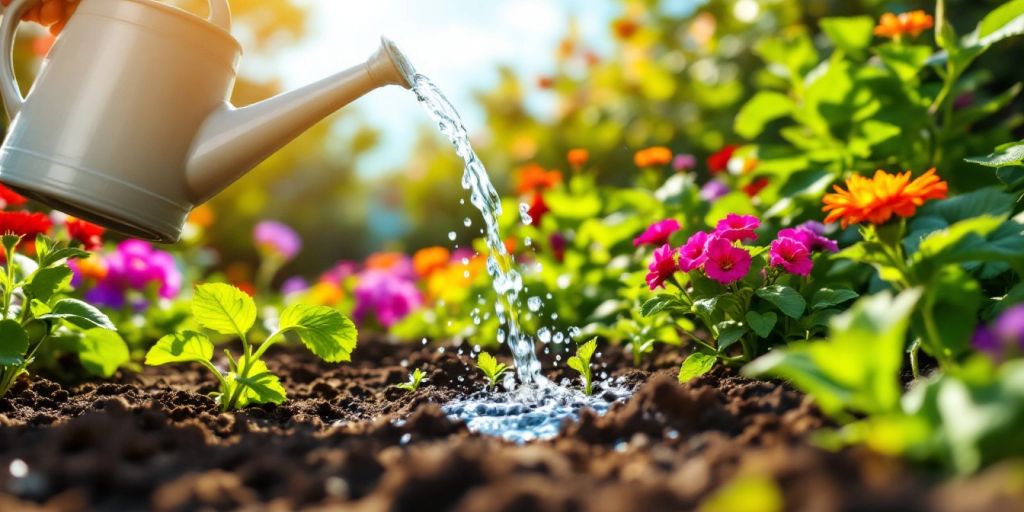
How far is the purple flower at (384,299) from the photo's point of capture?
3607 mm

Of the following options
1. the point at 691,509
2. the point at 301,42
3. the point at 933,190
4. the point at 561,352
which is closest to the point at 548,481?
the point at 691,509

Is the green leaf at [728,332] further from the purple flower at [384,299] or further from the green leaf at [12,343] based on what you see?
the purple flower at [384,299]

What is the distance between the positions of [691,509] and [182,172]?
1.41m

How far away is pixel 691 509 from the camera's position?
2.78 ft

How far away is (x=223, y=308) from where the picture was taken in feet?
5.80

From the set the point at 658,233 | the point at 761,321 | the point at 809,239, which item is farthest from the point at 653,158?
the point at 761,321

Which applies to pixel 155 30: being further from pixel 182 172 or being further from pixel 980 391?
pixel 980 391

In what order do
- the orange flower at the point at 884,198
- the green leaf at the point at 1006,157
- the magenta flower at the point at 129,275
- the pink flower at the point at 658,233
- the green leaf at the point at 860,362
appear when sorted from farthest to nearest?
the magenta flower at the point at 129,275 → the pink flower at the point at 658,233 → the green leaf at the point at 1006,157 → the orange flower at the point at 884,198 → the green leaf at the point at 860,362

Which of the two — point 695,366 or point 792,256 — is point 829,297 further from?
point 695,366

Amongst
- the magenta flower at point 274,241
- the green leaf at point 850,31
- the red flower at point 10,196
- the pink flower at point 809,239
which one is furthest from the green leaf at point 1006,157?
the magenta flower at point 274,241

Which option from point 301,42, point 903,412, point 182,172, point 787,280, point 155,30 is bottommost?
point 903,412

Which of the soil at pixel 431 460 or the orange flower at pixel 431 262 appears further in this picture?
the orange flower at pixel 431 262

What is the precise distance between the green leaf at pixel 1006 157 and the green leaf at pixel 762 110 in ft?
2.42

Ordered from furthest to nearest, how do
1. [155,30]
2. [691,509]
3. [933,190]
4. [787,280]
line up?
[787,280] < [155,30] < [933,190] < [691,509]
